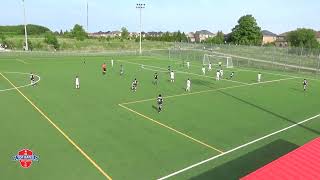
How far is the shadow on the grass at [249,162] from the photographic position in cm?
1530

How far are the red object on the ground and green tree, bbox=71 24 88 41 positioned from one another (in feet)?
388

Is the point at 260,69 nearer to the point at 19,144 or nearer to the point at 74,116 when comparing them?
the point at 74,116

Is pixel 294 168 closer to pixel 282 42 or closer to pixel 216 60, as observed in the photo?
pixel 216 60

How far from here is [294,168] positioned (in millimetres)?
10938

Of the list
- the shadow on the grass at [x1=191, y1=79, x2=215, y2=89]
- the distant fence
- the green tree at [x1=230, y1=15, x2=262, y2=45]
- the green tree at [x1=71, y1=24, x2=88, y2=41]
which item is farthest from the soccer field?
the green tree at [x1=71, y1=24, x2=88, y2=41]

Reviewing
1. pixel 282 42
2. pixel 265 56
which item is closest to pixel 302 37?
pixel 282 42

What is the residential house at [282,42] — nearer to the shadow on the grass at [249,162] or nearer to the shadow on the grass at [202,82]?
the shadow on the grass at [202,82]

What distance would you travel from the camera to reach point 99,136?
20.2m

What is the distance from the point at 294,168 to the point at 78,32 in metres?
124

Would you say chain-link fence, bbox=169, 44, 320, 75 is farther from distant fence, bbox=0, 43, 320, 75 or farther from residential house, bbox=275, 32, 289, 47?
residential house, bbox=275, 32, 289, 47

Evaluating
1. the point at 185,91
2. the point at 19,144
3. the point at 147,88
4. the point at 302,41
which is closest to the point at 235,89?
the point at 185,91

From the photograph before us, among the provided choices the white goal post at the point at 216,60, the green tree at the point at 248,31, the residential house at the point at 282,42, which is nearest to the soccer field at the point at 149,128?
the white goal post at the point at 216,60

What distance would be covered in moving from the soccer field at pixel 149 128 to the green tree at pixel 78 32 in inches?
3437

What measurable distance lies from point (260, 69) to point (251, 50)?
17.8 ft
